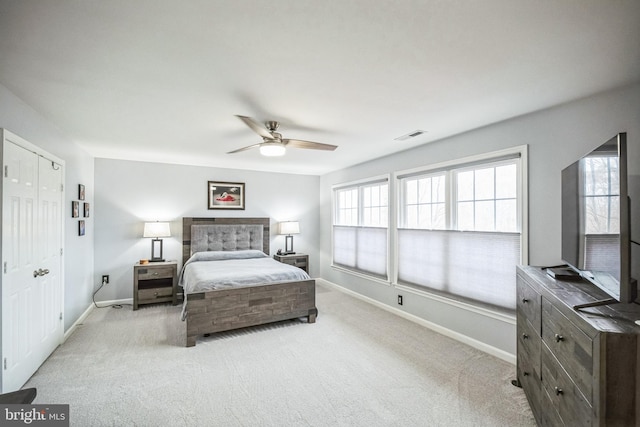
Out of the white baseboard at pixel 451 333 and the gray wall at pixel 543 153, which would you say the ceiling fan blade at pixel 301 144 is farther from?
the white baseboard at pixel 451 333

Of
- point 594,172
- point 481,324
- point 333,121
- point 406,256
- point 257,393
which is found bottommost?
point 257,393

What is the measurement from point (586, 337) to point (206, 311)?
11.0ft

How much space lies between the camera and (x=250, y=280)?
377cm

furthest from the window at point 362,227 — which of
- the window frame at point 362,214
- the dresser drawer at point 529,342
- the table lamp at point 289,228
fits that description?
the dresser drawer at point 529,342

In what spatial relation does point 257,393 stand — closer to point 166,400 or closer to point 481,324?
point 166,400

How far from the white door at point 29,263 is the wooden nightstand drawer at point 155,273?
1.32 meters

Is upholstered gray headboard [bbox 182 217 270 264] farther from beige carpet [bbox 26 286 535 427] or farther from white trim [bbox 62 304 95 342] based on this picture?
beige carpet [bbox 26 286 535 427]

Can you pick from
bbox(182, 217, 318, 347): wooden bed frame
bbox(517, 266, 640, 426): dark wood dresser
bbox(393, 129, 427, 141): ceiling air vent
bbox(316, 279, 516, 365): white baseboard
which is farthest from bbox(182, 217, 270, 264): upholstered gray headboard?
bbox(517, 266, 640, 426): dark wood dresser

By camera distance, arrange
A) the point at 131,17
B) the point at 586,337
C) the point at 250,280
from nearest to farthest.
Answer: the point at 586,337 < the point at 131,17 < the point at 250,280

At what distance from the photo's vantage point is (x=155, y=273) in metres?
4.71

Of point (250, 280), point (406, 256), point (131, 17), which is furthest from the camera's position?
point (406, 256)

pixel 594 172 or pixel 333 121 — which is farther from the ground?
pixel 333 121

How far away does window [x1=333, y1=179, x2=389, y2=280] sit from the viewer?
479 cm

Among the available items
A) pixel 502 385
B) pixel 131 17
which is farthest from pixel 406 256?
pixel 131 17
